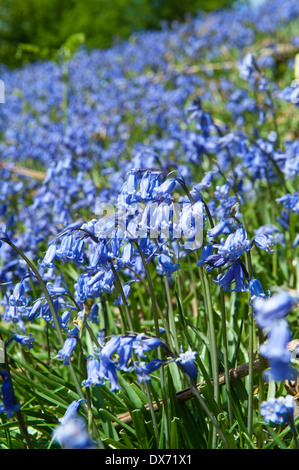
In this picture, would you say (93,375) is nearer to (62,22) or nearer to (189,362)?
(189,362)

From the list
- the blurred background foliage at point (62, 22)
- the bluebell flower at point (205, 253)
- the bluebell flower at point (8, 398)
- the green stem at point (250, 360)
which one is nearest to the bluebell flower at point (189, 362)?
the green stem at point (250, 360)

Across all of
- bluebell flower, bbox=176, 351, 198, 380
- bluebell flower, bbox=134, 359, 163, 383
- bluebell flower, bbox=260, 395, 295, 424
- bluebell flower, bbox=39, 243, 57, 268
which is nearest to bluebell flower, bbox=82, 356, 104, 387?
bluebell flower, bbox=134, 359, 163, 383

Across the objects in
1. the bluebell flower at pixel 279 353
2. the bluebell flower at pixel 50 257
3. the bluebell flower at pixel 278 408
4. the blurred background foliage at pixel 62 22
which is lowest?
the bluebell flower at pixel 278 408

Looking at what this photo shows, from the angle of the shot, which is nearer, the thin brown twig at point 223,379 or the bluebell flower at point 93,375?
the bluebell flower at point 93,375

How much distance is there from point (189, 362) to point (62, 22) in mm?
27250

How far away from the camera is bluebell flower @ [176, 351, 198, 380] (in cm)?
181

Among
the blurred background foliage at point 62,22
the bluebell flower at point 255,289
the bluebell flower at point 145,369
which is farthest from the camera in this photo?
the blurred background foliage at point 62,22

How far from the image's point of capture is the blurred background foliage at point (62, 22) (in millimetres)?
→ 24375

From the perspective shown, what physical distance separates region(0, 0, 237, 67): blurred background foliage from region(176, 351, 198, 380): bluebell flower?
23.8 meters

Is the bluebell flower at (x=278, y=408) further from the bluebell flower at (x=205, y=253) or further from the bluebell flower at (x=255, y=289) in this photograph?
the bluebell flower at (x=205, y=253)

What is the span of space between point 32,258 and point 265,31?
11.6m

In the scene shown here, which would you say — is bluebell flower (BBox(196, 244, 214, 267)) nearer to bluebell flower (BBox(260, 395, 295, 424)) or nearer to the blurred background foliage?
bluebell flower (BBox(260, 395, 295, 424))

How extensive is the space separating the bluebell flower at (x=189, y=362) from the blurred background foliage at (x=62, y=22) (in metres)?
23.8
